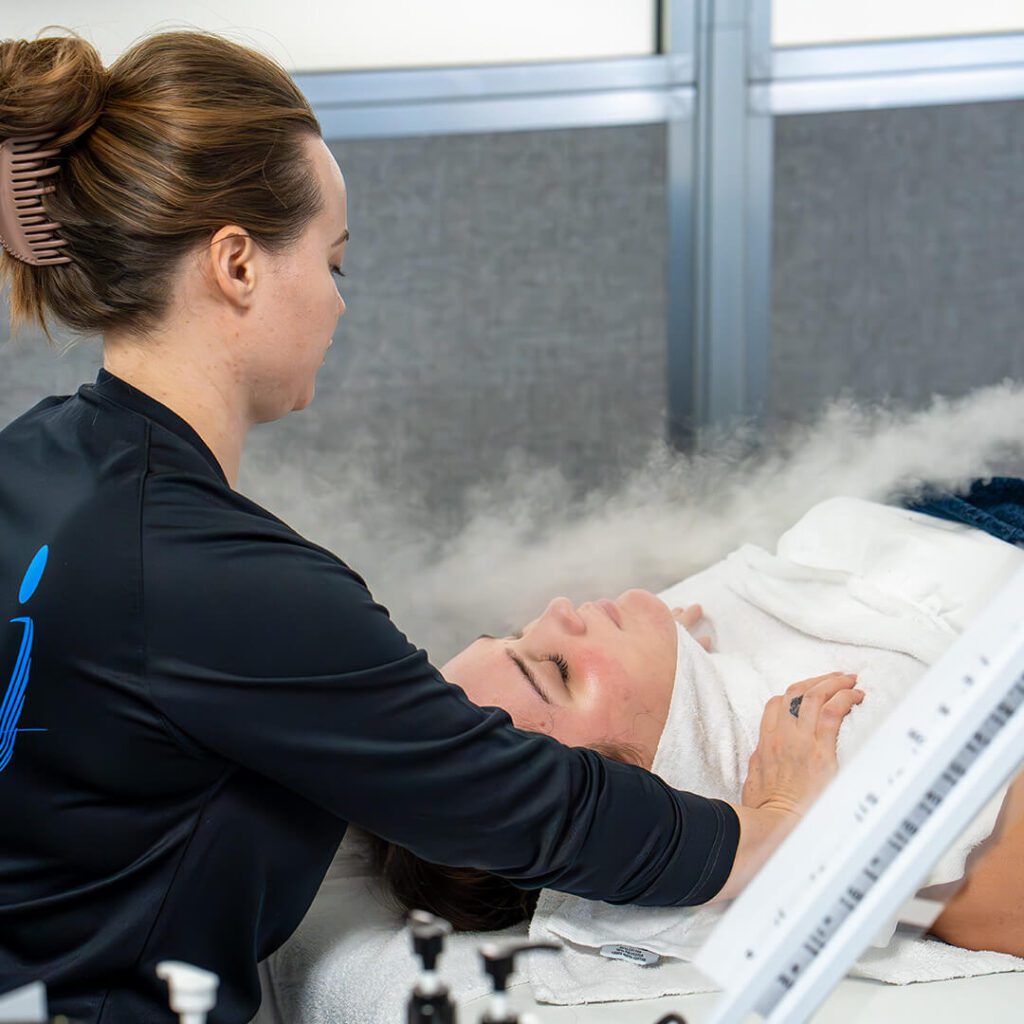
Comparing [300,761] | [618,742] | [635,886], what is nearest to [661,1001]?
[635,886]

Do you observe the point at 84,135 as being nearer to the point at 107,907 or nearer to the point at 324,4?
the point at 107,907

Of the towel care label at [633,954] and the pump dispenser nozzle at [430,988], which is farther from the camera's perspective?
the towel care label at [633,954]

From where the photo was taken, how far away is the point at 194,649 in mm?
884

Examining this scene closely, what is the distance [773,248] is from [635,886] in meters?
1.06

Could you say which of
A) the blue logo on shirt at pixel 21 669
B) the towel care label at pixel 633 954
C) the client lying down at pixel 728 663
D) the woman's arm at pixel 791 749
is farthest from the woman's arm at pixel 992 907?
the blue logo on shirt at pixel 21 669

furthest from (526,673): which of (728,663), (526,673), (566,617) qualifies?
(728,663)

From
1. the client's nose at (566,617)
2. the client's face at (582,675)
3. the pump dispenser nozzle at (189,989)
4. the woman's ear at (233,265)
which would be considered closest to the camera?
the pump dispenser nozzle at (189,989)

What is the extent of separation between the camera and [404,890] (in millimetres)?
1256

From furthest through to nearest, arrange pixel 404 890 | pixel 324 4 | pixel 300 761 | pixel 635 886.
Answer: pixel 324 4 < pixel 404 890 < pixel 635 886 < pixel 300 761

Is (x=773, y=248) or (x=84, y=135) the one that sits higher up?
(x=84, y=135)

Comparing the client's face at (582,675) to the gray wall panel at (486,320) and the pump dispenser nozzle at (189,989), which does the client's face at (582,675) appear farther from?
the pump dispenser nozzle at (189,989)

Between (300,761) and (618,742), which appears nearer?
(300,761)

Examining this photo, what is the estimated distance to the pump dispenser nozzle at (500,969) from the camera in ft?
2.06

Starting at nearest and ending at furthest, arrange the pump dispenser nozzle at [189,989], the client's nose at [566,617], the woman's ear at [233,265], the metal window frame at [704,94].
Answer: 1. the pump dispenser nozzle at [189,989]
2. the woman's ear at [233,265]
3. the client's nose at [566,617]
4. the metal window frame at [704,94]
